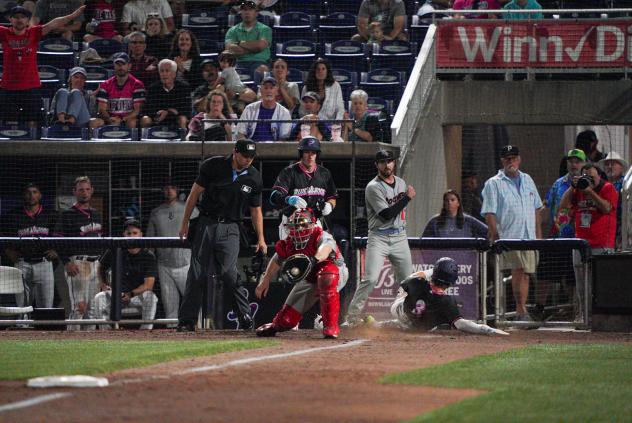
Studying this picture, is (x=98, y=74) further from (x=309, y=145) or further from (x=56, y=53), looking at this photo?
(x=309, y=145)

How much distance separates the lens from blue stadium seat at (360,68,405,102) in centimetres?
1906

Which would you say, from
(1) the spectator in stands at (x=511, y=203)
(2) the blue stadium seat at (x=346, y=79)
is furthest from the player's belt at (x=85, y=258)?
(2) the blue stadium seat at (x=346, y=79)

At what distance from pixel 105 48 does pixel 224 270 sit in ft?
26.4

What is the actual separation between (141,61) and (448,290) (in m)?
7.12

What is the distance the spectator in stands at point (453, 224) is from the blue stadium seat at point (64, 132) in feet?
18.1

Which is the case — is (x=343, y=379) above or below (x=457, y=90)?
below

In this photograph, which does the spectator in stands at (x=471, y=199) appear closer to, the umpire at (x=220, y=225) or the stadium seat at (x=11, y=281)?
the umpire at (x=220, y=225)

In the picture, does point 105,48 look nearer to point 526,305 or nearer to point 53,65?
point 53,65

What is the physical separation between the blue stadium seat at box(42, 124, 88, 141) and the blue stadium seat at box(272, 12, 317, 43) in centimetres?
417

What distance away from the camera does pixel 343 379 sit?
8188 millimetres

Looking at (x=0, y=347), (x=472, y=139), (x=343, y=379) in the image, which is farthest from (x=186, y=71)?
(x=343, y=379)

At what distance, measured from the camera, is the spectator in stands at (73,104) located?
17734 mm

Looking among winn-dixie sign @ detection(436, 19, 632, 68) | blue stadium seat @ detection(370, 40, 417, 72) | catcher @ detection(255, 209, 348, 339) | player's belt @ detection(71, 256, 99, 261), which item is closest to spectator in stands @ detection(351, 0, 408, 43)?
blue stadium seat @ detection(370, 40, 417, 72)

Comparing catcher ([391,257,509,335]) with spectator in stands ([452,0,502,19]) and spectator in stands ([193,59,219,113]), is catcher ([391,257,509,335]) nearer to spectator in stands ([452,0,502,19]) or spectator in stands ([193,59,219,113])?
spectator in stands ([193,59,219,113])
